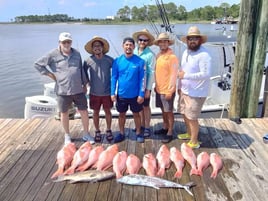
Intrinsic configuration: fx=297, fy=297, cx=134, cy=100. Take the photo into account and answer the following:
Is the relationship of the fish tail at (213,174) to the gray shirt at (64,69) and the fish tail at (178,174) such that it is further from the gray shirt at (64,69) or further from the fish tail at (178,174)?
the gray shirt at (64,69)

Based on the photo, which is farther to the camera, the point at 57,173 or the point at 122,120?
the point at 122,120

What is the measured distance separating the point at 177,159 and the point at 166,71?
3.54ft

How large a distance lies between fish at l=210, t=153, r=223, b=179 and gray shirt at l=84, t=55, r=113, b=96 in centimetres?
151

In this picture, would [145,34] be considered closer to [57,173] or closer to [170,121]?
[170,121]

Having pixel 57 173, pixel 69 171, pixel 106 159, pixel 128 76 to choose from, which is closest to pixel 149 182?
pixel 106 159

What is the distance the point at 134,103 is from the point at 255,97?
2.24 m

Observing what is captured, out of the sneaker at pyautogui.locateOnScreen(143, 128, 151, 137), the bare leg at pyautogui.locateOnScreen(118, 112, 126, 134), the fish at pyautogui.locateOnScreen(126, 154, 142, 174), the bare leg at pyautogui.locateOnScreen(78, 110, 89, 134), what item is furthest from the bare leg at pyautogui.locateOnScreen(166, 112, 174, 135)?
the bare leg at pyautogui.locateOnScreen(78, 110, 89, 134)

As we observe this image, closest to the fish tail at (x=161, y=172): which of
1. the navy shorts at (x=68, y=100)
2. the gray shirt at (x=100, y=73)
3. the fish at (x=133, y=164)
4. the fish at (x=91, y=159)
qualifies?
the fish at (x=133, y=164)

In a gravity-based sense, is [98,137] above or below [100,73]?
below

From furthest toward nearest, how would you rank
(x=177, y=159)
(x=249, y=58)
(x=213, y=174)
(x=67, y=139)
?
(x=249, y=58), (x=67, y=139), (x=177, y=159), (x=213, y=174)

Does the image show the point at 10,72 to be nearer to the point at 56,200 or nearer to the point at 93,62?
the point at 93,62

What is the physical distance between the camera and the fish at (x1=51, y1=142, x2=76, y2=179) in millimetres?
3168

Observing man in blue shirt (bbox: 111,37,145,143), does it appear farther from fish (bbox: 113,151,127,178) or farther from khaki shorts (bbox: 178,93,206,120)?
fish (bbox: 113,151,127,178)

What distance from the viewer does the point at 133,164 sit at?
3.25 metres
